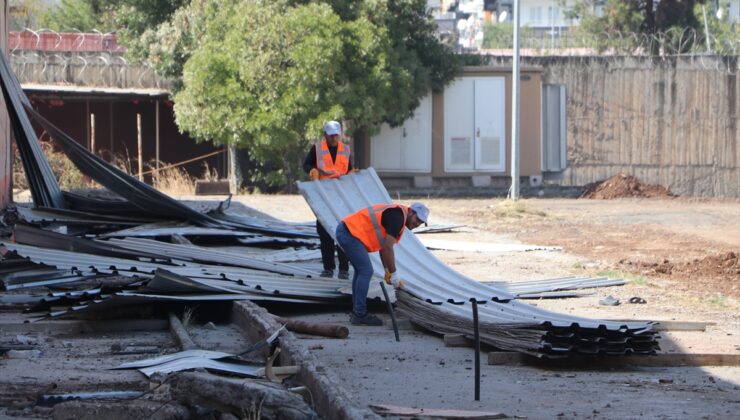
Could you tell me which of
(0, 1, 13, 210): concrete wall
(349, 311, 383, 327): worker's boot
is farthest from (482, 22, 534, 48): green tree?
(349, 311, 383, 327): worker's boot

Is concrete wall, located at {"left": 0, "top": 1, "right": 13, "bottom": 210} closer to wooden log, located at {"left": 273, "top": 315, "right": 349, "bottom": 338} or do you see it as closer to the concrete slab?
wooden log, located at {"left": 273, "top": 315, "right": 349, "bottom": 338}

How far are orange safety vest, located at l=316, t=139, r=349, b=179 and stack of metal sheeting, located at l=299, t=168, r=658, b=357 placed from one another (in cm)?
12

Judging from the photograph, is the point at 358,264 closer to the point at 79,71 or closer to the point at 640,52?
the point at 79,71

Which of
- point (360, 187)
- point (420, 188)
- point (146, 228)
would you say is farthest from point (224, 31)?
point (360, 187)

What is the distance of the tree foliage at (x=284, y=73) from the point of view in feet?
82.6

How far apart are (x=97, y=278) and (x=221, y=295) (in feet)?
4.77

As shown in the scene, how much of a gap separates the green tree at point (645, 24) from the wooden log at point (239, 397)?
102 feet

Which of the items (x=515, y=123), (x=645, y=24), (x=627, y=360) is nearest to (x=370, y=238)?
(x=627, y=360)

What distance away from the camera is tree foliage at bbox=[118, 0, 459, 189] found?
25188 mm

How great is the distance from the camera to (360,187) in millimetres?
12336

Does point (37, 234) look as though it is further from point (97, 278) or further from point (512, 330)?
point (512, 330)

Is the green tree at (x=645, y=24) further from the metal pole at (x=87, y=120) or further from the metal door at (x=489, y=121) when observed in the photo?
the metal pole at (x=87, y=120)

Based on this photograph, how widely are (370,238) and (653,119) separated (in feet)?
72.2

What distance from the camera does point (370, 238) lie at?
369 inches
